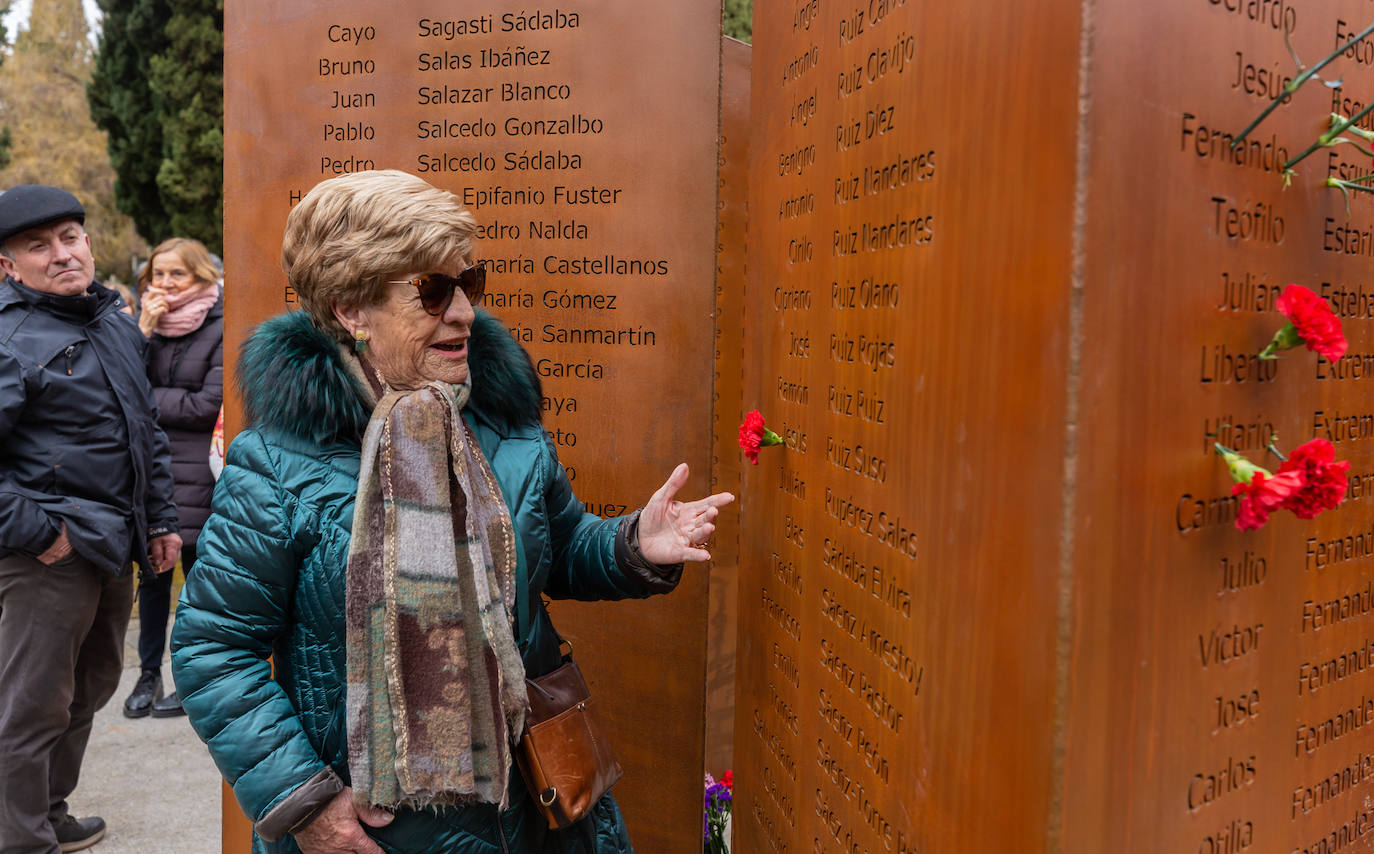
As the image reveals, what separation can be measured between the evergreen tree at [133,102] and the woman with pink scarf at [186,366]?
41.1 ft

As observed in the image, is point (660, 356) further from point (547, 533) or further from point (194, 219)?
point (194, 219)

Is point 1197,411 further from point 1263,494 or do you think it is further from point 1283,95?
point 1283,95

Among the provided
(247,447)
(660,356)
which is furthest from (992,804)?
(660,356)

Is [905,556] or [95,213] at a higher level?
[95,213]

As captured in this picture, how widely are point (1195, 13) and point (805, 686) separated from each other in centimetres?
141

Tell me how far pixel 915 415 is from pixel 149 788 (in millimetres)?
4108

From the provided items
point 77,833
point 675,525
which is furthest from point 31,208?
point 675,525

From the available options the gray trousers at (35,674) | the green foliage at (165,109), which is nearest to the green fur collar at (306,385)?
the gray trousers at (35,674)

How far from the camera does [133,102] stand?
1647 cm

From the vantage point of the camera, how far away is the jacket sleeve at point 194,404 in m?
5.18

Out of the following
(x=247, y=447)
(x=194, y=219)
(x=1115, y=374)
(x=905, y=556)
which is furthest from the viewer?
(x=194, y=219)

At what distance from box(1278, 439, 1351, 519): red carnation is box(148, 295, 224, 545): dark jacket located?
4895 millimetres

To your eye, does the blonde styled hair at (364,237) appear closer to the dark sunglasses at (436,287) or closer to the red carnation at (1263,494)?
the dark sunglasses at (436,287)

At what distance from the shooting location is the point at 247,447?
6.52 ft
